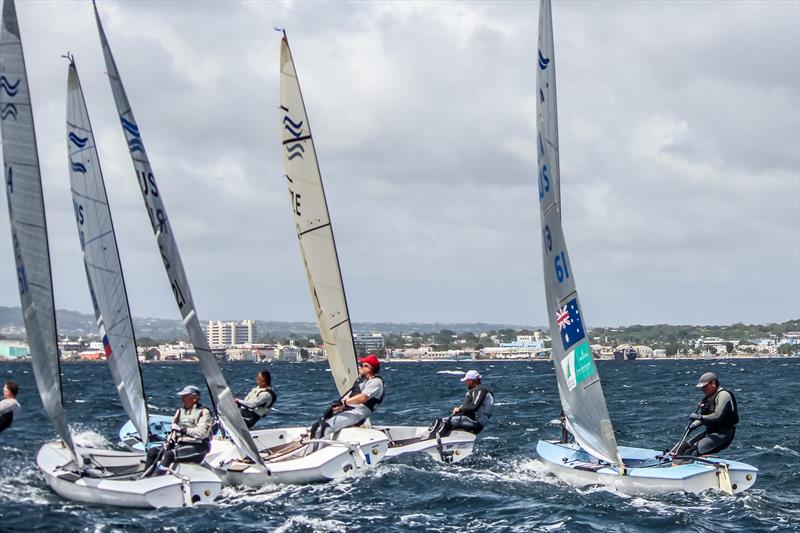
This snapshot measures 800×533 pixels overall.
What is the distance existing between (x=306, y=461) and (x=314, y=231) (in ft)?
20.5

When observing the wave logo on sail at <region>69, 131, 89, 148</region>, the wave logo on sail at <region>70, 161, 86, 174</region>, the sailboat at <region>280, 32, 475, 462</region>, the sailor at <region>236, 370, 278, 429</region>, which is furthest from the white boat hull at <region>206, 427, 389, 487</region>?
the wave logo on sail at <region>69, 131, 89, 148</region>

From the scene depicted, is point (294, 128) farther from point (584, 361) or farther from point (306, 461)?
point (584, 361)

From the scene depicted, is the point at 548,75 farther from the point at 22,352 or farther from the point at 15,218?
the point at 22,352

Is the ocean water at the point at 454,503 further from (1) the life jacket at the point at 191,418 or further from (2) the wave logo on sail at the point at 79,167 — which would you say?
(2) the wave logo on sail at the point at 79,167

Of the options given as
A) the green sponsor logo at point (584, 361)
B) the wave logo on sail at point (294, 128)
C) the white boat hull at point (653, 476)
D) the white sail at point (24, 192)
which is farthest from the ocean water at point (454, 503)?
the wave logo on sail at point (294, 128)

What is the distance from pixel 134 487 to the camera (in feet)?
46.1

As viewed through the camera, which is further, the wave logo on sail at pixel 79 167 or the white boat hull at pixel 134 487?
the wave logo on sail at pixel 79 167

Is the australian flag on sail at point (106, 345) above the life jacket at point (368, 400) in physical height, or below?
above

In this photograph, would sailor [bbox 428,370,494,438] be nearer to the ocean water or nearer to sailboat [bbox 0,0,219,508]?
the ocean water

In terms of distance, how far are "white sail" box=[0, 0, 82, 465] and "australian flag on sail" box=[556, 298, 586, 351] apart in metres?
7.22

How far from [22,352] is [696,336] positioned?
118m

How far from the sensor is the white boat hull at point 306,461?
52.4 feet

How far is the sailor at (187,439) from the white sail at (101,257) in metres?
0.82

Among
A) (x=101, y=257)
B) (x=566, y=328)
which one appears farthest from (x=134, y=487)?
(x=566, y=328)
